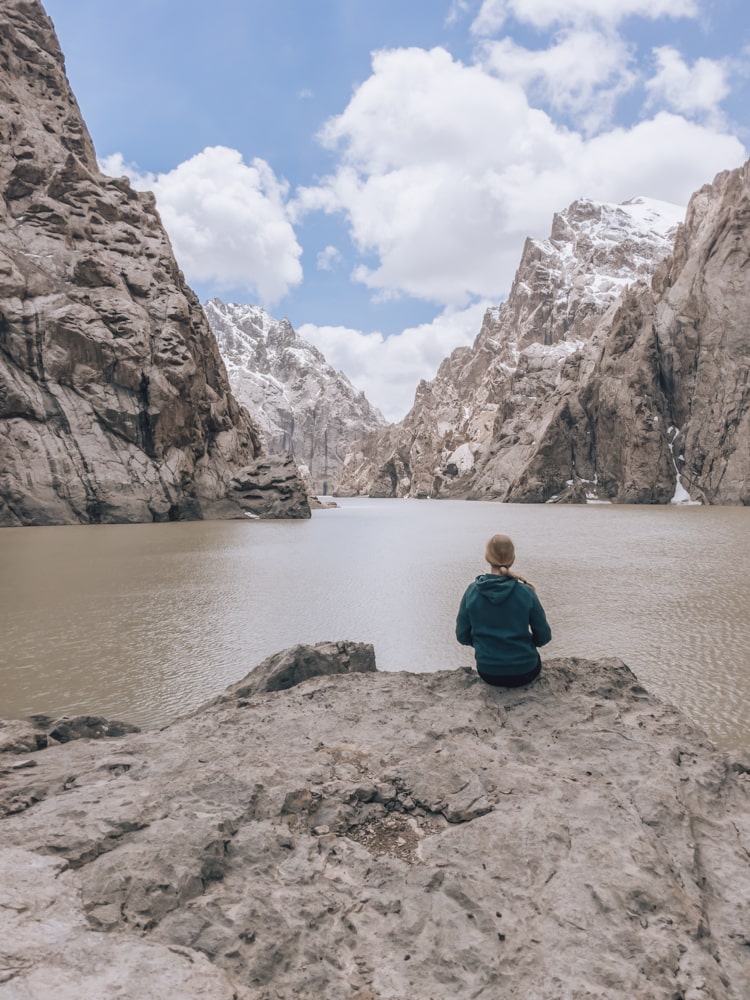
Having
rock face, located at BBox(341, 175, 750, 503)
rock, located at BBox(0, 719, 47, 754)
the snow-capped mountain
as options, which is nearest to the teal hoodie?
rock, located at BBox(0, 719, 47, 754)

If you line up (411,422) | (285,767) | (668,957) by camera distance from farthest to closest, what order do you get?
(411,422) < (285,767) < (668,957)

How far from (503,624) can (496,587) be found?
0.31 metres

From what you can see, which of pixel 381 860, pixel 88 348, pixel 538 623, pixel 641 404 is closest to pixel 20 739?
pixel 381 860

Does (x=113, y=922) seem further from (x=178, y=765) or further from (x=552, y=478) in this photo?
(x=552, y=478)

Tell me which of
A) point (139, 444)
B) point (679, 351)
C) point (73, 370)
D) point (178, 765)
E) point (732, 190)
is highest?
point (732, 190)

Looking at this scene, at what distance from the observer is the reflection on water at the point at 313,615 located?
6.55 meters

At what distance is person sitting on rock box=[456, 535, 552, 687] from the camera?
14.5 feet

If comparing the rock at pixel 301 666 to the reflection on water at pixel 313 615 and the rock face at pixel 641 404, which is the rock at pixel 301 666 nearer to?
the reflection on water at pixel 313 615

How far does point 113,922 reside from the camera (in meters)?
2.10

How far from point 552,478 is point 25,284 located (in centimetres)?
6633

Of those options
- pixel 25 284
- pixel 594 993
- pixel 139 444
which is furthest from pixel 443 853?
pixel 25 284

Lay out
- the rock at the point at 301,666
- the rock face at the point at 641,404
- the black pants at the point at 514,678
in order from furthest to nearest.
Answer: the rock face at the point at 641,404 < the rock at the point at 301,666 < the black pants at the point at 514,678

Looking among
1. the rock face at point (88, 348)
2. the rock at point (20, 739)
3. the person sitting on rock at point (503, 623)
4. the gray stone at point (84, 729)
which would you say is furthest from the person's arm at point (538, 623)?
the rock face at point (88, 348)

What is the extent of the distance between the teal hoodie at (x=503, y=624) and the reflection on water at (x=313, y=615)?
7.46ft
